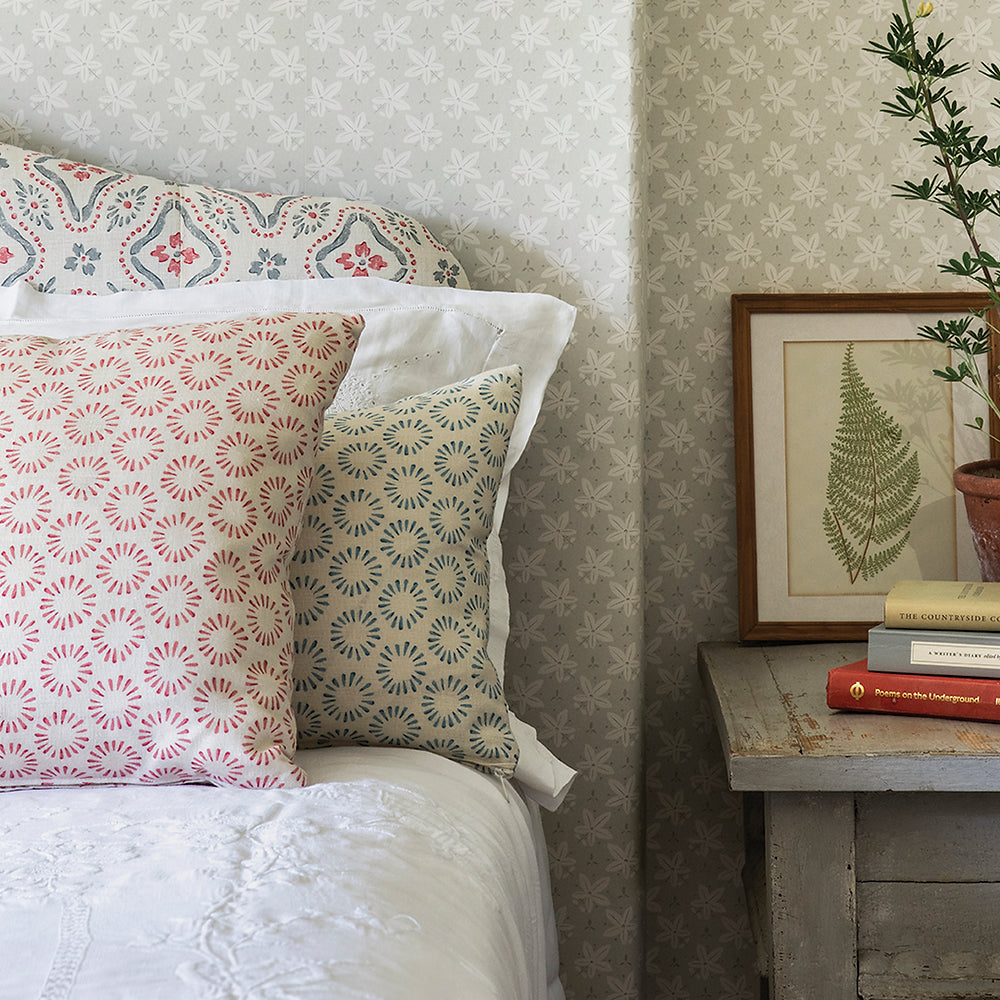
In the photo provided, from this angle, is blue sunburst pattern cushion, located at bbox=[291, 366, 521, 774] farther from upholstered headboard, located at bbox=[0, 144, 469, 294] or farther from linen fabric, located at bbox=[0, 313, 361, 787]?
upholstered headboard, located at bbox=[0, 144, 469, 294]

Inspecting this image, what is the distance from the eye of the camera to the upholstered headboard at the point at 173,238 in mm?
1277

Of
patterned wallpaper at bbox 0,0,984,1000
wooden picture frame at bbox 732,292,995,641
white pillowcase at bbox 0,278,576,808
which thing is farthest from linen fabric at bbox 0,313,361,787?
wooden picture frame at bbox 732,292,995,641

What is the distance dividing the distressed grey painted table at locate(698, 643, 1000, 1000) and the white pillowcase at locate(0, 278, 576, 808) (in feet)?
0.82

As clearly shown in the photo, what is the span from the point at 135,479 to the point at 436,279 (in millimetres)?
585

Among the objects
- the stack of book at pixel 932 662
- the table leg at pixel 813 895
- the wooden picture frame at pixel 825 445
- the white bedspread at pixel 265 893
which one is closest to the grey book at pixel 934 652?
the stack of book at pixel 932 662

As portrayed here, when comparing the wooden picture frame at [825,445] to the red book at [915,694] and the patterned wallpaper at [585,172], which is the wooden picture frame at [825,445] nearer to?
the patterned wallpaper at [585,172]

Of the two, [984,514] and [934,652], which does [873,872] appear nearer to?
[934,652]

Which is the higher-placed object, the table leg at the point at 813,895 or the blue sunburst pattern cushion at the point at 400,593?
the blue sunburst pattern cushion at the point at 400,593

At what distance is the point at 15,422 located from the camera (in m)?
0.84

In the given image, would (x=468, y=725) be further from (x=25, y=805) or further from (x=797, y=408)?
(x=797, y=408)

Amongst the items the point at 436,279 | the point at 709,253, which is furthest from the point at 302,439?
the point at 709,253

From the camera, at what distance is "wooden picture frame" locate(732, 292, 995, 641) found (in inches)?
56.1

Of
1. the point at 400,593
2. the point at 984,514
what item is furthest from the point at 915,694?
the point at 400,593

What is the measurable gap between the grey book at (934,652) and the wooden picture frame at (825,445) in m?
0.35
